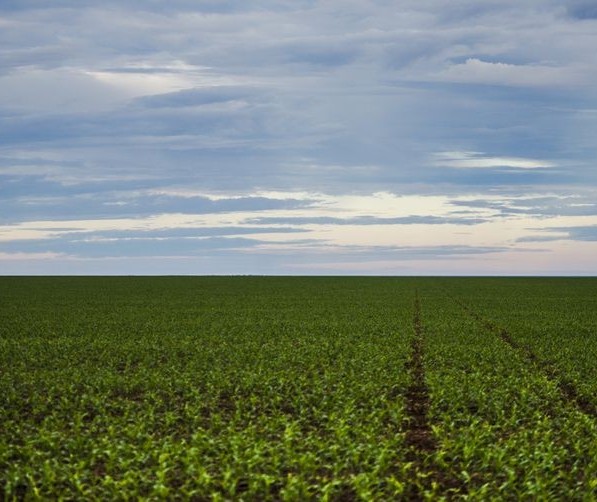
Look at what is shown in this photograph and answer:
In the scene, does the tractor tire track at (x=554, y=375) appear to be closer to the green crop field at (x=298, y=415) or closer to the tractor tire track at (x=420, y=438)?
the green crop field at (x=298, y=415)

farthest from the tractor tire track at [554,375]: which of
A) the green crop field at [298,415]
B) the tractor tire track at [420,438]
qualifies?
the tractor tire track at [420,438]

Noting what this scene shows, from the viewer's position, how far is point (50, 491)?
10.7 metres

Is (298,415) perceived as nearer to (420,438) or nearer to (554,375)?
(420,438)

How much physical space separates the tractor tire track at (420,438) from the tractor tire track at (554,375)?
3522 mm

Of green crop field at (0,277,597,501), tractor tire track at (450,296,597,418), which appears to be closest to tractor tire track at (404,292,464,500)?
green crop field at (0,277,597,501)

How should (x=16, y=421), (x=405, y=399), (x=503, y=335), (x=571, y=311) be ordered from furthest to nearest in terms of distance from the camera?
(x=571, y=311), (x=503, y=335), (x=405, y=399), (x=16, y=421)

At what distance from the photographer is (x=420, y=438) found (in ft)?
46.0

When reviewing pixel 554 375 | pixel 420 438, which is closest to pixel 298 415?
pixel 420 438

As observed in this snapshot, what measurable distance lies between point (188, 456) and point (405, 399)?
274 inches

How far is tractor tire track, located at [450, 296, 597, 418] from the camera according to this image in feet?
57.3

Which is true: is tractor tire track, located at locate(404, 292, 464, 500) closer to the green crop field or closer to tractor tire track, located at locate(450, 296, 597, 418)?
the green crop field

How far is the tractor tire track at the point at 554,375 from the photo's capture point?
1747 cm

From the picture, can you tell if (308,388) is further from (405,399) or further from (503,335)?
(503,335)

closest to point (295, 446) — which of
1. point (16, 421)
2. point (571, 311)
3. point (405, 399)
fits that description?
point (405, 399)
